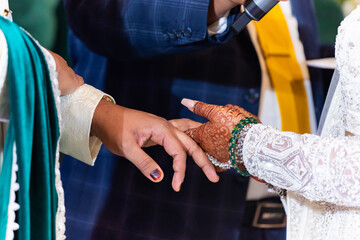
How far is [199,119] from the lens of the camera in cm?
112

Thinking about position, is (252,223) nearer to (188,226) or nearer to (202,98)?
(188,226)

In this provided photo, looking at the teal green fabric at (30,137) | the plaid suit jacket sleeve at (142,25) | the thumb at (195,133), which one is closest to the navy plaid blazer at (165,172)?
the plaid suit jacket sleeve at (142,25)

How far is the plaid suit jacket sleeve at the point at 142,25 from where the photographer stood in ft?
2.88

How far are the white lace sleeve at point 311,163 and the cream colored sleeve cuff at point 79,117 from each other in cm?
30

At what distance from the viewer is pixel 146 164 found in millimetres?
761

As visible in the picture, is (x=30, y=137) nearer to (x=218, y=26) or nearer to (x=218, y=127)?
(x=218, y=127)

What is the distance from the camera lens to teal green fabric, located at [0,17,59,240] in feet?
1.84

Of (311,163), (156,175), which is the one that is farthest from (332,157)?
(156,175)

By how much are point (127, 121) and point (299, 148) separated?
0.31 m

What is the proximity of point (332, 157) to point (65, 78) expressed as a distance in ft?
1.49

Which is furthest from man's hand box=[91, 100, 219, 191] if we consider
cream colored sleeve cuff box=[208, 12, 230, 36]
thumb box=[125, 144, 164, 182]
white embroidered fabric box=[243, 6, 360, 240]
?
cream colored sleeve cuff box=[208, 12, 230, 36]

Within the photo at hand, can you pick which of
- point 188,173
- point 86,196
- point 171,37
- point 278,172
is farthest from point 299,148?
point 86,196

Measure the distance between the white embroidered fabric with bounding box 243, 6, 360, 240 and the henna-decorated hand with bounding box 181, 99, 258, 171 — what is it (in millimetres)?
75

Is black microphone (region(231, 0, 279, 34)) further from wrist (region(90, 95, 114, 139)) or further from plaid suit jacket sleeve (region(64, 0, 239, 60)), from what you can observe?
wrist (region(90, 95, 114, 139))
